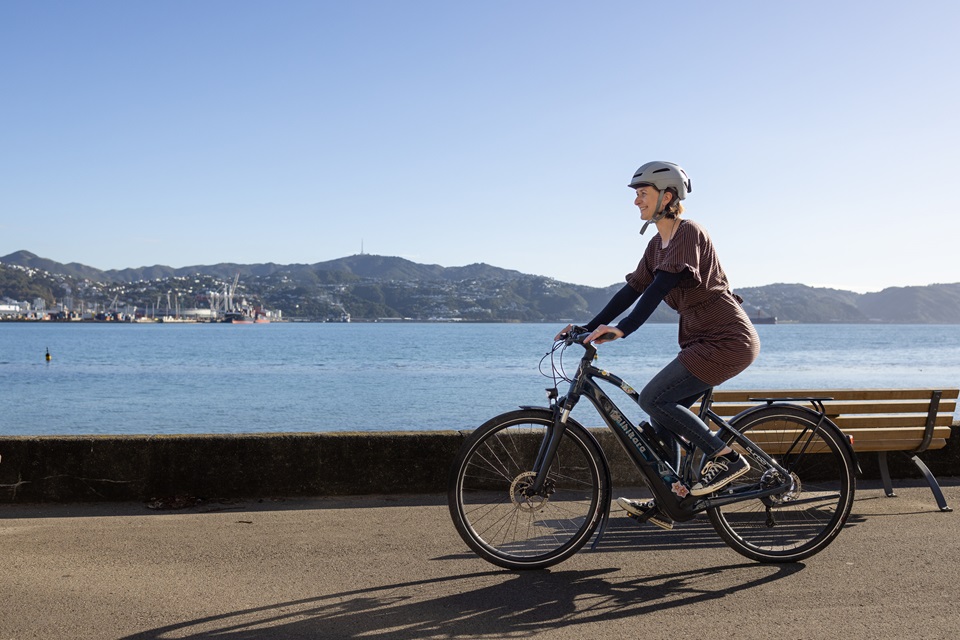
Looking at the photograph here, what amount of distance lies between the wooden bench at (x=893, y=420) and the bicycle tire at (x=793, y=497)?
1.34 meters

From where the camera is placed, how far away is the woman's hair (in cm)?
455

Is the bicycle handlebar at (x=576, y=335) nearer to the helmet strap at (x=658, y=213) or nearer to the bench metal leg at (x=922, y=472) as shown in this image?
the helmet strap at (x=658, y=213)

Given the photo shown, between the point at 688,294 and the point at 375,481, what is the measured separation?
9.11 ft

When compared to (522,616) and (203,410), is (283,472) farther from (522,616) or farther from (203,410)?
(203,410)

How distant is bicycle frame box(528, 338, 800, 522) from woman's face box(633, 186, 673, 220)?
2.44 feet

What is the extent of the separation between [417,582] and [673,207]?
7.01 feet

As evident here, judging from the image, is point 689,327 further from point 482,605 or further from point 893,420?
point 893,420

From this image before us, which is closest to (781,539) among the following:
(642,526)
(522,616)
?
(642,526)

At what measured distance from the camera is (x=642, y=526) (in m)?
5.46

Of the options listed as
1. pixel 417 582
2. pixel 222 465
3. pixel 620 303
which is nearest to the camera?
pixel 417 582

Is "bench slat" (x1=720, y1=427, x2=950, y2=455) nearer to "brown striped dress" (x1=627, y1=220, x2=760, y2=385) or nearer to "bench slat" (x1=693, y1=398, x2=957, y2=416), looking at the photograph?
"bench slat" (x1=693, y1=398, x2=957, y2=416)

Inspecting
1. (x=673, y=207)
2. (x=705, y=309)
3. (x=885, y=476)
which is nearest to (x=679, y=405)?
(x=705, y=309)

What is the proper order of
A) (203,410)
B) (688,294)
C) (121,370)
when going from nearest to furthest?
(688,294) → (203,410) → (121,370)

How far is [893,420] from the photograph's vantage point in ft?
20.9
